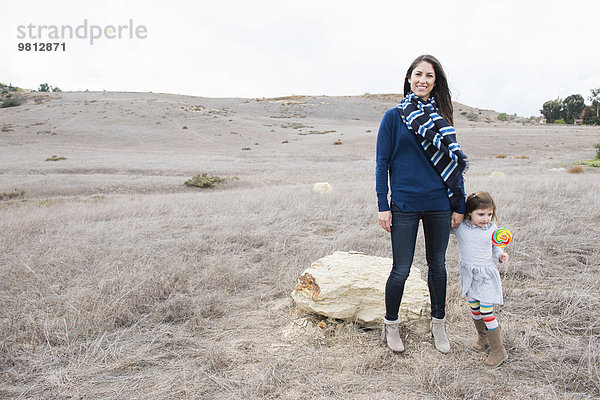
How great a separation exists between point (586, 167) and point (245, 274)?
19853 millimetres

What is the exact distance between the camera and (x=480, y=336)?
9.00ft

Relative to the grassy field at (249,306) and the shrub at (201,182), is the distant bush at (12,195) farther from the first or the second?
the shrub at (201,182)

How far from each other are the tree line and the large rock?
71172mm

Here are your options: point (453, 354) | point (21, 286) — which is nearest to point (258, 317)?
point (453, 354)

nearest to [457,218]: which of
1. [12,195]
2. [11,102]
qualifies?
[12,195]

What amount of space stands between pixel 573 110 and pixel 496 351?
76167mm

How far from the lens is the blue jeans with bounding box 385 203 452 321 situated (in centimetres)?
265

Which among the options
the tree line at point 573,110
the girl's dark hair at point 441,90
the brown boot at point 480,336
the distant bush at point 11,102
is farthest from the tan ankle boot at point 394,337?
the tree line at point 573,110

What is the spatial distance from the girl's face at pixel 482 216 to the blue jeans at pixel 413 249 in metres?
0.18

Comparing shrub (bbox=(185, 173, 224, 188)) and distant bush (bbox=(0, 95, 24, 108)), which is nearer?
shrub (bbox=(185, 173, 224, 188))

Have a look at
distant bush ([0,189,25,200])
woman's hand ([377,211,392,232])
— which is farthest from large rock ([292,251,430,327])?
distant bush ([0,189,25,200])

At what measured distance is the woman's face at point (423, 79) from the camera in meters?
2.64

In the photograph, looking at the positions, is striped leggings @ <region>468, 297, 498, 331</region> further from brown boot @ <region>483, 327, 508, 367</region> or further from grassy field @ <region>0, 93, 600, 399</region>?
A: grassy field @ <region>0, 93, 600, 399</region>

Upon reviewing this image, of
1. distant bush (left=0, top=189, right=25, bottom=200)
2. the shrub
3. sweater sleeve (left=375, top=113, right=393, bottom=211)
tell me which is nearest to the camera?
sweater sleeve (left=375, top=113, right=393, bottom=211)
